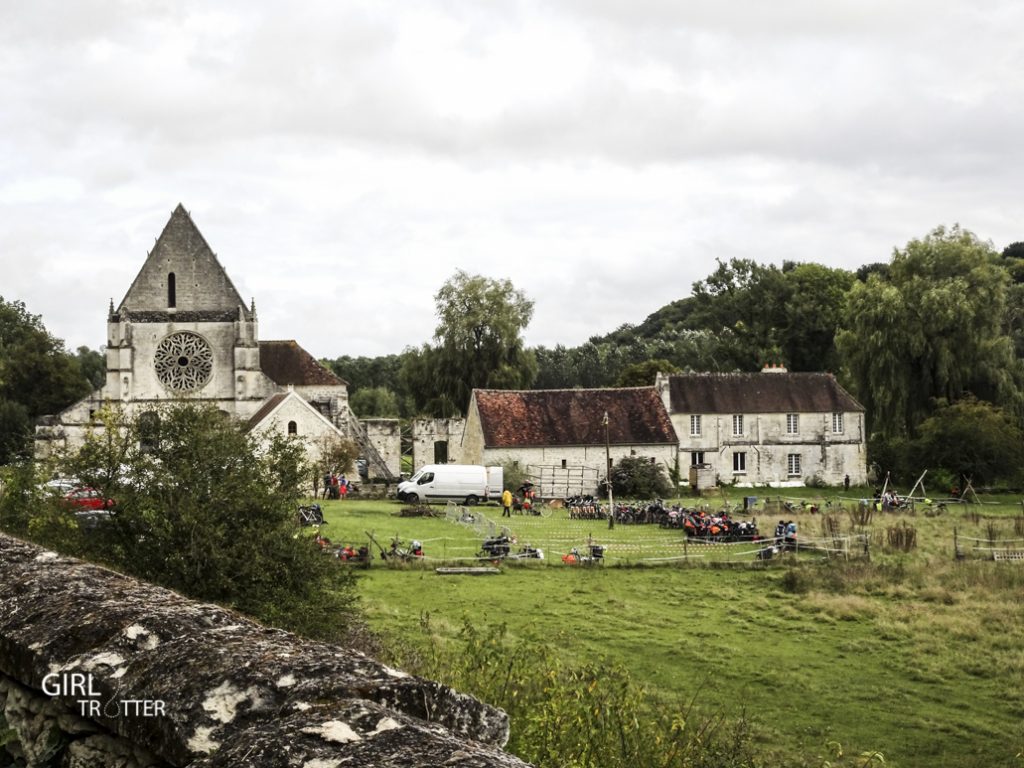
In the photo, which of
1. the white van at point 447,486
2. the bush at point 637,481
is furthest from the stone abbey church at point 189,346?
the bush at point 637,481

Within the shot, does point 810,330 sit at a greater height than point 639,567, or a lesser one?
greater

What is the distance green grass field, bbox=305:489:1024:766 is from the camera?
15.8 m

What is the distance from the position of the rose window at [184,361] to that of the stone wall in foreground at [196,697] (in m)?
51.7

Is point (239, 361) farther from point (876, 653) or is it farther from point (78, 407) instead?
point (876, 653)

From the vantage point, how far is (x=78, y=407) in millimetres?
53875

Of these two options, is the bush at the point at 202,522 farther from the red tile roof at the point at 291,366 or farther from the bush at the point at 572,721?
the red tile roof at the point at 291,366

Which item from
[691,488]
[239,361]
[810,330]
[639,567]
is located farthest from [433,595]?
[810,330]

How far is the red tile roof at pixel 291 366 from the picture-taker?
191 ft

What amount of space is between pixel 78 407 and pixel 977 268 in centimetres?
4332

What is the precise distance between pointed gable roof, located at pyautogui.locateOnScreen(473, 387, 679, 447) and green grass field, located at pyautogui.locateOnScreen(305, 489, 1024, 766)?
17.4 metres

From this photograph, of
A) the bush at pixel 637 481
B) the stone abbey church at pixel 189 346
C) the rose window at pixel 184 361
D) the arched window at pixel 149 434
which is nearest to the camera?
the arched window at pixel 149 434

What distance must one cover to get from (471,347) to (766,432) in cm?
2003

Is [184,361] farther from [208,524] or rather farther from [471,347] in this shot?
[208,524]

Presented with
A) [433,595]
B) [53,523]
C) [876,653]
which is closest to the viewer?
[53,523]
